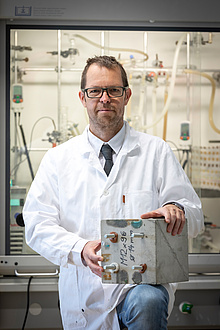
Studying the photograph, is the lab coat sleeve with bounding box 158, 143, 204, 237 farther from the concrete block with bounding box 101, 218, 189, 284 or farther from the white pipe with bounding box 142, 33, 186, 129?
the white pipe with bounding box 142, 33, 186, 129

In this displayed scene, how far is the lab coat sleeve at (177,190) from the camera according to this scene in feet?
6.00

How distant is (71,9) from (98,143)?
1.03 meters

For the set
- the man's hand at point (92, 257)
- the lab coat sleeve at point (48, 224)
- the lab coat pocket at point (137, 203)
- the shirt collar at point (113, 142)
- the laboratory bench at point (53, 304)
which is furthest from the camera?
the laboratory bench at point (53, 304)

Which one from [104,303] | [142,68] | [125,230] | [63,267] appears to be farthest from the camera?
[142,68]

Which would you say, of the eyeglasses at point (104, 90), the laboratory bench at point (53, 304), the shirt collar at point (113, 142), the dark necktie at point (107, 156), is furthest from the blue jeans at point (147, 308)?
the laboratory bench at point (53, 304)

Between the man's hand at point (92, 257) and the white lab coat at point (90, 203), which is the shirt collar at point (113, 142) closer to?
the white lab coat at point (90, 203)

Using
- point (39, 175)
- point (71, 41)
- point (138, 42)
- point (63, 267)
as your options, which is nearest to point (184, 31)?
point (138, 42)

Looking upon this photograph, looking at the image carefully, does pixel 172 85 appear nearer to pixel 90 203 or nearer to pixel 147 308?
pixel 90 203

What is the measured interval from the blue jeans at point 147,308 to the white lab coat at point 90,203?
19 centimetres

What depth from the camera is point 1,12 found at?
2645 mm

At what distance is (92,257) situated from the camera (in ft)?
5.36

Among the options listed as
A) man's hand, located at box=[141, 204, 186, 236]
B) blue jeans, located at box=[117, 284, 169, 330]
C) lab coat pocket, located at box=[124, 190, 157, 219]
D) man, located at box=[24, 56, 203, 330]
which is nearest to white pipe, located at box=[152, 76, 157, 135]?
man, located at box=[24, 56, 203, 330]

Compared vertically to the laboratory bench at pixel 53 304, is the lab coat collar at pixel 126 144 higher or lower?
higher

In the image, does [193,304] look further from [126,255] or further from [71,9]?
[71,9]
